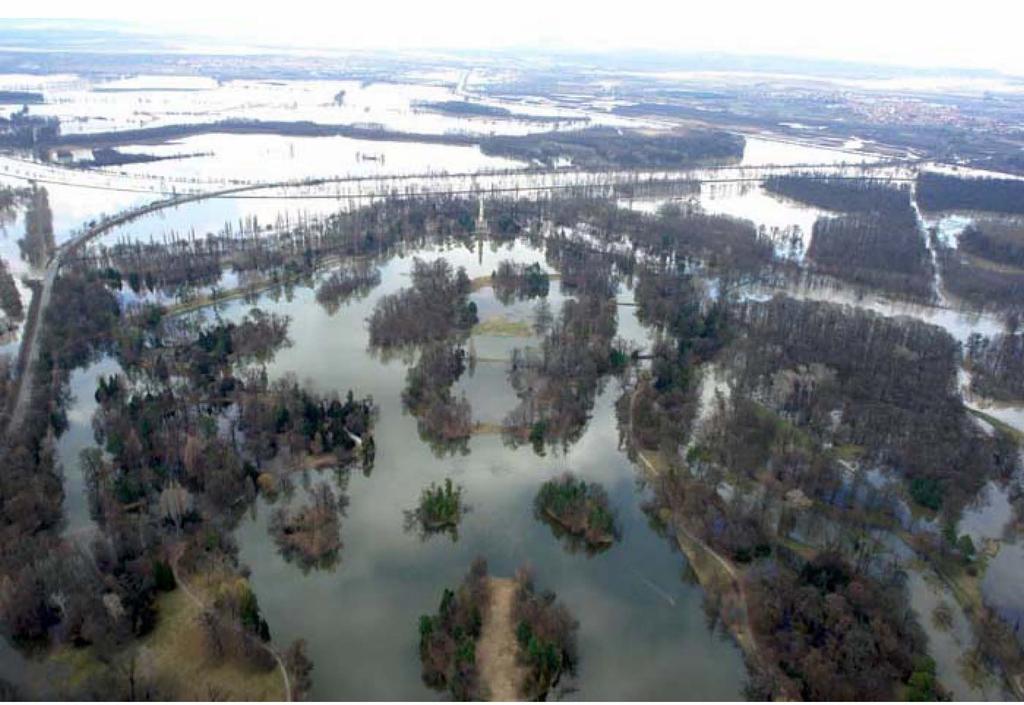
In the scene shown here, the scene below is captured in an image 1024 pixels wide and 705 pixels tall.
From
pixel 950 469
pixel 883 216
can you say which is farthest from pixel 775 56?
pixel 950 469

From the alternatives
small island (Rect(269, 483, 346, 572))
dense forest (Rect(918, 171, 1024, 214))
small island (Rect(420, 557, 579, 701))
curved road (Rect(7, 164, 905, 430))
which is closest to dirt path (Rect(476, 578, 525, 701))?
small island (Rect(420, 557, 579, 701))

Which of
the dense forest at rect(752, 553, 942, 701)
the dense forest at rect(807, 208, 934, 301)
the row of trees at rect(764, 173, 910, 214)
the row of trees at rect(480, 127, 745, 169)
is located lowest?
the dense forest at rect(752, 553, 942, 701)

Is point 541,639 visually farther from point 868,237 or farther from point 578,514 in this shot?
point 868,237

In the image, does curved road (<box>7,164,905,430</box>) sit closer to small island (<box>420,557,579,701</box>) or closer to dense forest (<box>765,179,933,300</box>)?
dense forest (<box>765,179,933,300</box>)

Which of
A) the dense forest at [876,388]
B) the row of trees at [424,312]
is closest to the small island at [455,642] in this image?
the dense forest at [876,388]

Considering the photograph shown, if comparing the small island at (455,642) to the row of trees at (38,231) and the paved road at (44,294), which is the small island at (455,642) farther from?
the row of trees at (38,231)
